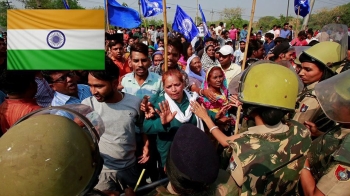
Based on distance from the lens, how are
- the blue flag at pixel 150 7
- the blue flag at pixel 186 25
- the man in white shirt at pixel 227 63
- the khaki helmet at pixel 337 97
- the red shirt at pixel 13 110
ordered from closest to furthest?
1. the khaki helmet at pixel 337 97
2. the red shirt at pixel 13 110
3. the man in white shirt at pixel 227 63
4. the blue flag at pixel 186 25
5. the blue flag at pixel 150 7

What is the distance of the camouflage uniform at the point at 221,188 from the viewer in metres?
1.47

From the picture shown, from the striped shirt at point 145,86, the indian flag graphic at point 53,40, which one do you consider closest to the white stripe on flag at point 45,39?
the indian flag graphic at point 53,40

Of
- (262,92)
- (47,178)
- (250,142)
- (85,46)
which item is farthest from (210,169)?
(85,46)

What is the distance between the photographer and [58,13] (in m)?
2.67

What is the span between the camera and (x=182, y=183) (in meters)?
1.32

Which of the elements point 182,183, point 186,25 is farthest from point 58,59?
point 186,25

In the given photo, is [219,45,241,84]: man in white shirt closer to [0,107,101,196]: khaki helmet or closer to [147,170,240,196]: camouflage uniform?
[147,170,240,196]: camouflage uniform

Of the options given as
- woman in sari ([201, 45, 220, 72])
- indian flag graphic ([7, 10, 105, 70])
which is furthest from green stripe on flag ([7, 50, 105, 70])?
woman in sari ([201, 45, 220, 72])

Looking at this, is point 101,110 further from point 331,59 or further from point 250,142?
point 331,59

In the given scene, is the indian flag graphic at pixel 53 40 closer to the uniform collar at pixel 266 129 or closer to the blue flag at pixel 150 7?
the uniform collar at pixel 266 129

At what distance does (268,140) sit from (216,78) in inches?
93.6

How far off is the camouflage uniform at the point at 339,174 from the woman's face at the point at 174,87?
5.34 ft

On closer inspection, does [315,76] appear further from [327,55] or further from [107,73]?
[107,73]

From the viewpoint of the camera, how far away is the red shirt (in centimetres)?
221
